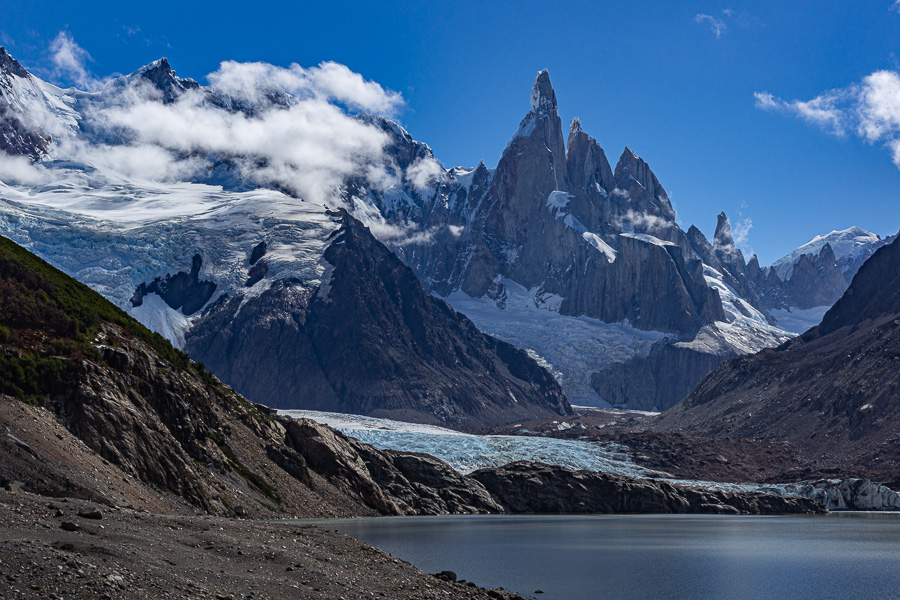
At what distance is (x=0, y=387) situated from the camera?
70.2 metres

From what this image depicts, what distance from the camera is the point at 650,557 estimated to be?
257 ft

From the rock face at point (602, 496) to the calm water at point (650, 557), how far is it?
4028 cm

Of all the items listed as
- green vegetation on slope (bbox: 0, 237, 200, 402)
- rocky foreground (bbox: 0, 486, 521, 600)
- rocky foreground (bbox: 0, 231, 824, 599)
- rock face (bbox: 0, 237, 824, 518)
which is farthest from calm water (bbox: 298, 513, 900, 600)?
green vegetation on slope (bbox: 0, 237, 200, 402)

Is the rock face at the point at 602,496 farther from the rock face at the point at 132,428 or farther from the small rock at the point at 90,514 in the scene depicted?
the small rock at the point at 90,514

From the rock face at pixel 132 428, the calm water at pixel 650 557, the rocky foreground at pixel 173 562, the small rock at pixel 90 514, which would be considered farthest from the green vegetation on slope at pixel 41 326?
the small rock at pixel 90 514

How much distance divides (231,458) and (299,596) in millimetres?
62491

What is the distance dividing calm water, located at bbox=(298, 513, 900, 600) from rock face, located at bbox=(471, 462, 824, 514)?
4028 centimetres

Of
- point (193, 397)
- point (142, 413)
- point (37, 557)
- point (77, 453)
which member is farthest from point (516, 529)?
point (37, 557)

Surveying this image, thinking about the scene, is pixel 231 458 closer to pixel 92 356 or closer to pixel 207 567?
pixel 92 356

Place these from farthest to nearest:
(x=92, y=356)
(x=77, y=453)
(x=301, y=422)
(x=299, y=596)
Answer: (x=301, y=422), (x=92, y=356), (x=77, y=453), (x=299, y=596)

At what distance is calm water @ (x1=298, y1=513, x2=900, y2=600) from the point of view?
2352 inches

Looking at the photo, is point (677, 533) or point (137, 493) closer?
point (137, 493)

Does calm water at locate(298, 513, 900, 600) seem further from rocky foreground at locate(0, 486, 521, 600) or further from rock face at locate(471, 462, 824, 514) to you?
rock face at locate(471, 462, 824, 514)

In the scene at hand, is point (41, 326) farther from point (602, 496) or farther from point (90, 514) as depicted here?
point (602, 496)
